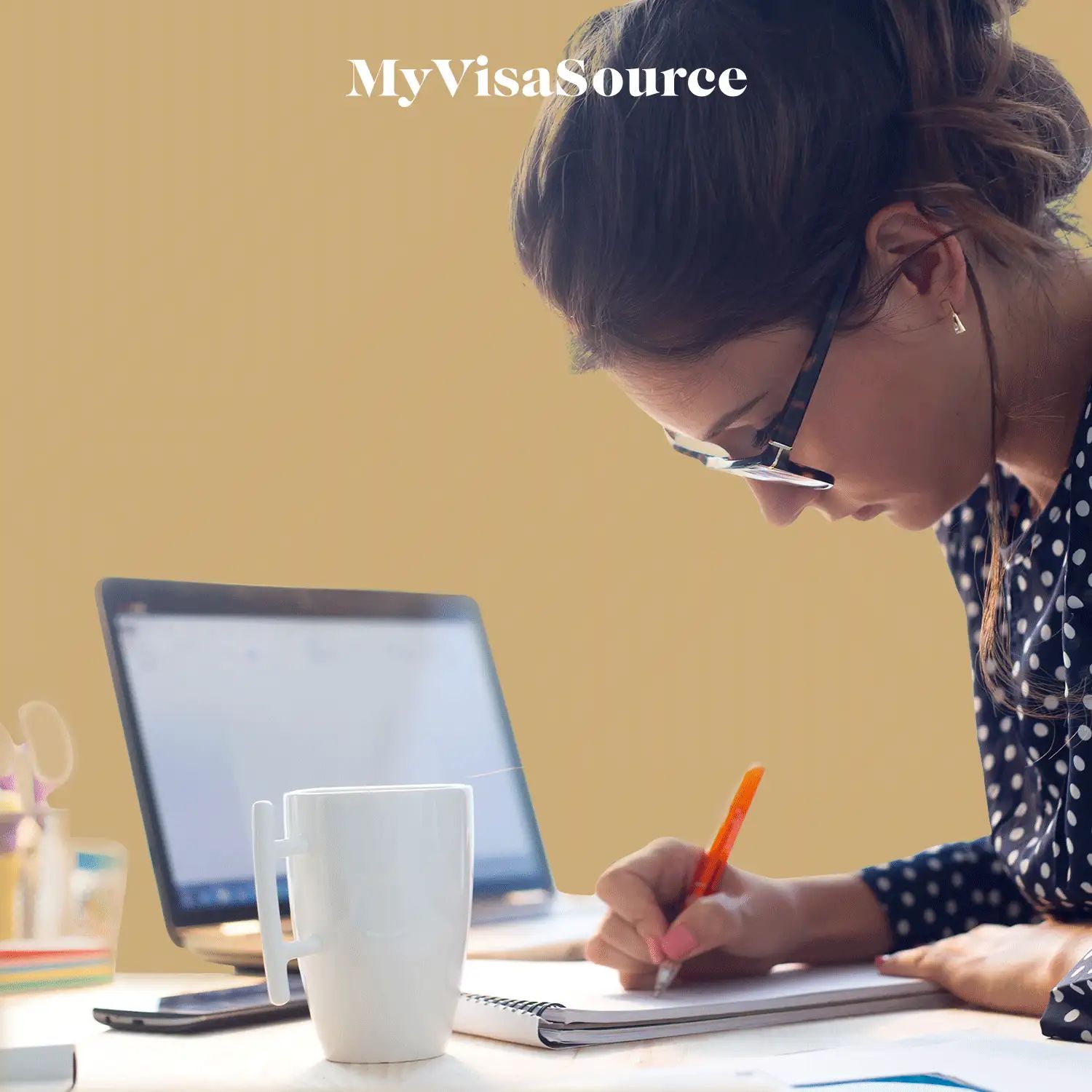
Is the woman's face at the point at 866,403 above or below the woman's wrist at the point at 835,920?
above

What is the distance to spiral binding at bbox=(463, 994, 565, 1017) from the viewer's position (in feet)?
1.67

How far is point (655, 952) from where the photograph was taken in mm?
635

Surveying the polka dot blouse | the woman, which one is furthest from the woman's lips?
the polka dot blouse

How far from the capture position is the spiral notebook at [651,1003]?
0.51 m

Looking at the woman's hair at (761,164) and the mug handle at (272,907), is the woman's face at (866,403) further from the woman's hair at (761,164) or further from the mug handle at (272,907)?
the mug handle at (272,907)

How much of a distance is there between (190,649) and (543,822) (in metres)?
0.35

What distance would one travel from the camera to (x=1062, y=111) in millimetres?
770

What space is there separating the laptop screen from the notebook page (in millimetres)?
208

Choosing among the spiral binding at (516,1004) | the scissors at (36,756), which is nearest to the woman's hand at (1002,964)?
the spiral binding at (516,1004)

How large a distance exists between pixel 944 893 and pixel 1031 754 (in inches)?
4.7

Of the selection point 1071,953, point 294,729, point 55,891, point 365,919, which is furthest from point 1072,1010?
point 55,891

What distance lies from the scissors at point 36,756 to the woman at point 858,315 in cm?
45

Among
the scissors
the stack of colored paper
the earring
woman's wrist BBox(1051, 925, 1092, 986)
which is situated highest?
the earring

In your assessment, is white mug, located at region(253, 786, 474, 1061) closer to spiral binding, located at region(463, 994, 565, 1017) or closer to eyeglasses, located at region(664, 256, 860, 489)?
spiral binding, located at region(463, 994, 565, 1017)
